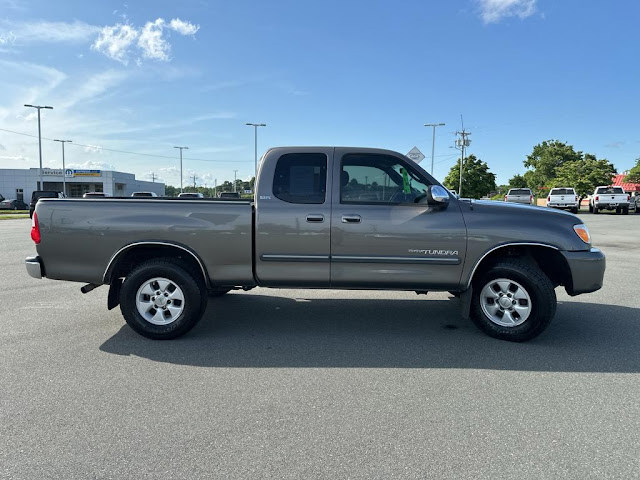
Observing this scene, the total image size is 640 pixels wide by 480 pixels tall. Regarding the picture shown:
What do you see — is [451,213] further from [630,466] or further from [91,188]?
[91,188]

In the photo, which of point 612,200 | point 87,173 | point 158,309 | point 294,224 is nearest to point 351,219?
point 294,224

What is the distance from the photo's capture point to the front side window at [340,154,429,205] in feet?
14.8

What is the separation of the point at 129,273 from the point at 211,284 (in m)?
0.91

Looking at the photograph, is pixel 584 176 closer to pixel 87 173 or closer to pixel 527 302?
pixel 527 302

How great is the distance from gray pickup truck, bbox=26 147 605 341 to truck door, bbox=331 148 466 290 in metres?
0.01

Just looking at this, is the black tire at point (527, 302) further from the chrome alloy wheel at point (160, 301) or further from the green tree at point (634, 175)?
the green tree at point (634, 175)

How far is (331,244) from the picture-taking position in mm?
4441

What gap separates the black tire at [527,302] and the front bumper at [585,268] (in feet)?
0.88

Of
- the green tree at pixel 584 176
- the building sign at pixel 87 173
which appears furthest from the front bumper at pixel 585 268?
the building sign at pixel 87 173

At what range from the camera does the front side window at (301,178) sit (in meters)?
4.54

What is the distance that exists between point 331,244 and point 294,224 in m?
0.43

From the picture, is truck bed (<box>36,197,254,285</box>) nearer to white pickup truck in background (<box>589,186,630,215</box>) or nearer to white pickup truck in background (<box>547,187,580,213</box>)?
white pickup truck in background (<box>547,187,580,213</box>)

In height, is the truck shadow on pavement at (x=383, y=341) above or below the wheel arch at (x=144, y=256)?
below

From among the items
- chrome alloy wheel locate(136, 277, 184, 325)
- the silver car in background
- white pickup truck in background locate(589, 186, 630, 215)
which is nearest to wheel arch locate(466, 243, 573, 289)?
chrome alloy wheel locate(136, 277, 184, 325)
